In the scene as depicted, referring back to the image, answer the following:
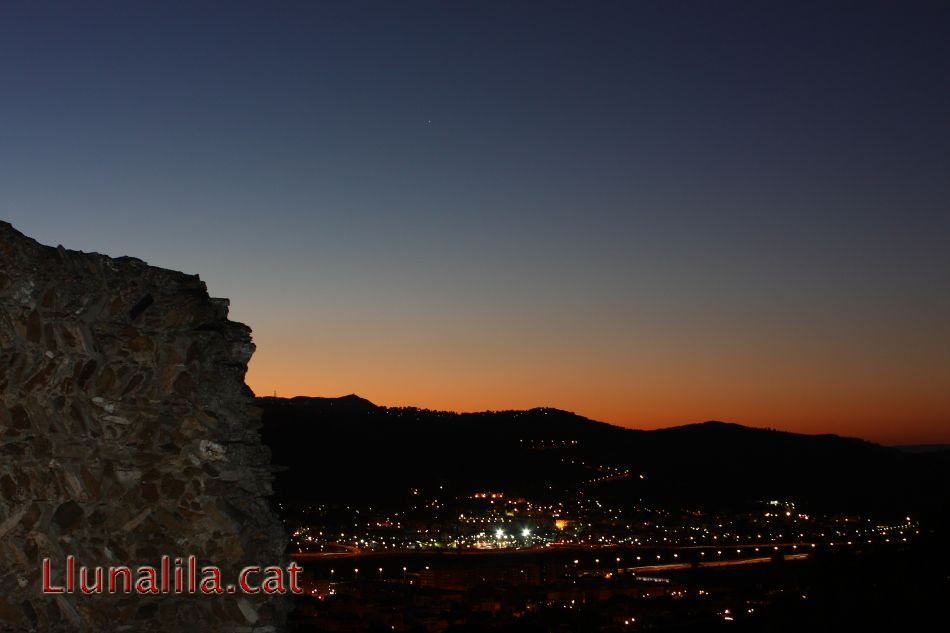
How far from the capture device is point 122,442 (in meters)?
5.12

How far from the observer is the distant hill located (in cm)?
3127

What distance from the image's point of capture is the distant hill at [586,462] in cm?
3127

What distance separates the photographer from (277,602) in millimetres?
5391

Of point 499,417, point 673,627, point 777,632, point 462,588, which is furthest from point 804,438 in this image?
Answer: point 777,632

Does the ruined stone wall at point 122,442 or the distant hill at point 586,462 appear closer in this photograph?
the ruined stone wall at point 122,442

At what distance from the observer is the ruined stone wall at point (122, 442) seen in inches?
184

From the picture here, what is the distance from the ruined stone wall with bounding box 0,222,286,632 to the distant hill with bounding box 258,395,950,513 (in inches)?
840

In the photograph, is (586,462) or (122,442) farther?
(586,462)

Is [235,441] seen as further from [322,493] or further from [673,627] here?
[322,493]

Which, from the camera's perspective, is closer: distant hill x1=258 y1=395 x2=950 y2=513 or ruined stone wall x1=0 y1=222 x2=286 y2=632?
ruined stone wall x1=0 y1=222 x2=286 y2=632

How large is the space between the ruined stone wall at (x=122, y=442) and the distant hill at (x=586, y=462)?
21.3 m

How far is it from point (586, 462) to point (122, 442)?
164 ft

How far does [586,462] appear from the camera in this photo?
53.7m

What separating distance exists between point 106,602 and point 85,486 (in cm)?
66
